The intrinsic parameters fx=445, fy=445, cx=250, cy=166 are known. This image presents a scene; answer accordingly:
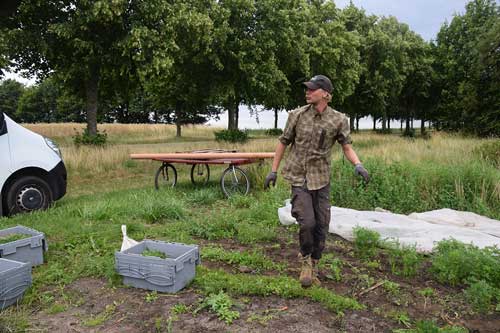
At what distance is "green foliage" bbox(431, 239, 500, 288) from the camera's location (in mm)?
3926

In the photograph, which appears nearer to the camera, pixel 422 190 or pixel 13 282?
pixel 13 282

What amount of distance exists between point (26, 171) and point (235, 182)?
3812mm

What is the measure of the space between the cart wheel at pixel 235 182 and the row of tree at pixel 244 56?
7289mm

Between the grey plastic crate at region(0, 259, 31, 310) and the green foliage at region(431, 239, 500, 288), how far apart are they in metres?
3.73

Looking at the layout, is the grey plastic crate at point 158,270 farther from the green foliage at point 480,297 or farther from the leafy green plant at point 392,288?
→ the green foliage at point 480,297

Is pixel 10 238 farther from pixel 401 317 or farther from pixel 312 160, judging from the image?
pixel 401 317

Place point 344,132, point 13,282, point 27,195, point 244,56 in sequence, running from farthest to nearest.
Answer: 1. point 244,56
2. point 27,195
3. point 344,132
4. point 13,282

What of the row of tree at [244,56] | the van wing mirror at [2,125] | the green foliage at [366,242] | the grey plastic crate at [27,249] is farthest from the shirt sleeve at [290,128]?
the row of tree at [244,56]

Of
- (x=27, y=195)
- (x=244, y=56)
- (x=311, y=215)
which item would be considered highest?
(x=244, y=56)

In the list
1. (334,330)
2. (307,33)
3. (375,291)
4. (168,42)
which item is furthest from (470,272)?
(307,33)

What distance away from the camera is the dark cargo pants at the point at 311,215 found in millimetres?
4074

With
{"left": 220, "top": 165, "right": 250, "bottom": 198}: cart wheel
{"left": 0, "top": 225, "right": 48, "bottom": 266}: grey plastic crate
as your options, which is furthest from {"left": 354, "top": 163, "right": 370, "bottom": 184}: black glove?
{"left": 220, "top": 165, "right": 250, "bottom": 198}: cart wheel

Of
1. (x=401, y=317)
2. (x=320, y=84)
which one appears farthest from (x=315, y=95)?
(x=401, y=317)

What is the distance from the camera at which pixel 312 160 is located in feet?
13.5
